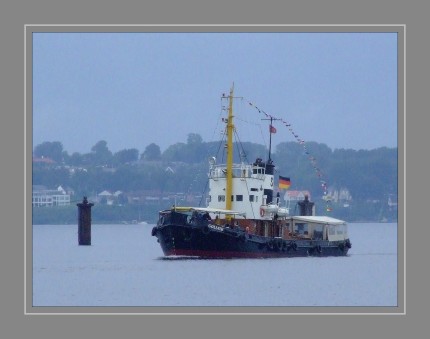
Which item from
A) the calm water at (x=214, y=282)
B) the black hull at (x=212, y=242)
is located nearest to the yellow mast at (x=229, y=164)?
the black hull at (x=212, y=242)

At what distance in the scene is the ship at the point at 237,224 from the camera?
6831 centimetres

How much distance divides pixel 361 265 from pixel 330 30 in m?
33.0

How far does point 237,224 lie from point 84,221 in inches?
885

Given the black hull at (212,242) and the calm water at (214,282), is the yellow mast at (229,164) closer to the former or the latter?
the black hull at (212,242)

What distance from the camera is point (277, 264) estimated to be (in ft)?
221

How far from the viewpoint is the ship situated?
68312 millimetres

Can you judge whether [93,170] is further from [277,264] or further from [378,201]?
[277,264]

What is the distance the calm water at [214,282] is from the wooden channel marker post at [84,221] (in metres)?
9.55

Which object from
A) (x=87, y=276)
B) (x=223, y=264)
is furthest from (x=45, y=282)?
(x=223, y=264)

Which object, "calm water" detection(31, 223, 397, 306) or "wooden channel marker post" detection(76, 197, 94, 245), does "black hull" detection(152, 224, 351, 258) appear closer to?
"calm water" detection(31, 223, 397, 306)

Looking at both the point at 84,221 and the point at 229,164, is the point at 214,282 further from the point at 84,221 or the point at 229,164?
the point at 84,221

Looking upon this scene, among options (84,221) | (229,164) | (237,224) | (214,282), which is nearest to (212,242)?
(237,224)

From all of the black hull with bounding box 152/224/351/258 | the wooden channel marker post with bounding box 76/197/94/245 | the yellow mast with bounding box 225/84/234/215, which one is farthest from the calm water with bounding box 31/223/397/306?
the wooden channel marker post with bounding box 76/197/94/245

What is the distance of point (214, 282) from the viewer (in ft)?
186
